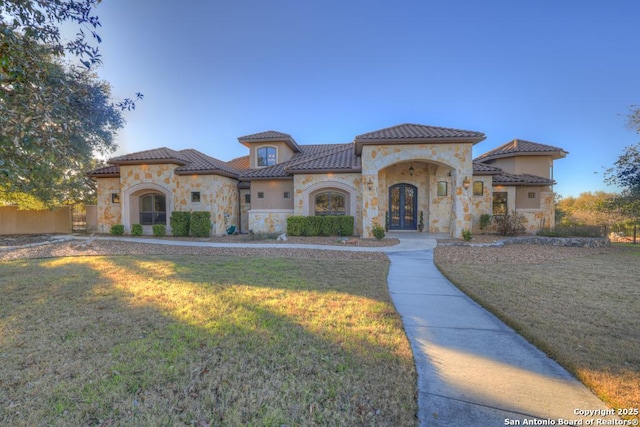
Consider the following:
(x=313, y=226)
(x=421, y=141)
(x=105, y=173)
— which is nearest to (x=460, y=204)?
(x=421, y=141)

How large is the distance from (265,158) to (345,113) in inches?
253

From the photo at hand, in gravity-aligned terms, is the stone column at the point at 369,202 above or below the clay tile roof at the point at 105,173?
below

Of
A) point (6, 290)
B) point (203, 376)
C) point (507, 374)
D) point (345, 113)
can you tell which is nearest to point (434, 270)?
point (507, 374)

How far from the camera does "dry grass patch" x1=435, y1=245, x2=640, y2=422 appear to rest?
2.91 metres

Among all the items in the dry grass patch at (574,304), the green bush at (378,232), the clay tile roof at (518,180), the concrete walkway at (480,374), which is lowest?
the concrete walkway at (480,374)

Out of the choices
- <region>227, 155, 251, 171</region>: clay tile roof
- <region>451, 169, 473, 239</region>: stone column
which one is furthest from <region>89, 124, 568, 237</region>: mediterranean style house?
<region>227, 155, 251, 171</region>: clay tile roof

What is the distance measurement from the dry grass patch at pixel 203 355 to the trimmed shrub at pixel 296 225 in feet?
28.3

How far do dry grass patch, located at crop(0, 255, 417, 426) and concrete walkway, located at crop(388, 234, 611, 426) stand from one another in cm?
24

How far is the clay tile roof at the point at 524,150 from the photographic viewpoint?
1758 centimetres

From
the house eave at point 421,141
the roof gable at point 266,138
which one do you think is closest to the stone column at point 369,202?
the house eave at point 421,141

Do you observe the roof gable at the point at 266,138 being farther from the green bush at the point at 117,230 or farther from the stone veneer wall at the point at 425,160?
the green bush at the point at 117,230

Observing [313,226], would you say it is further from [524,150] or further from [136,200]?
[524,150]

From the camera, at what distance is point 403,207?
Answer: 54.1ft

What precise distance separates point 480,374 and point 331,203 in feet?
44.6
